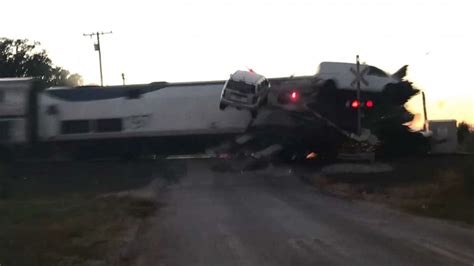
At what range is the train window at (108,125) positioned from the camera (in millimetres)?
36656

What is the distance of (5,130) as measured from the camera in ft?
116

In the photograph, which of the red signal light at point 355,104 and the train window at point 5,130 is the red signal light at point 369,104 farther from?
the train window at point 5,130

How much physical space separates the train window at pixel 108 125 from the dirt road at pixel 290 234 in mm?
15092

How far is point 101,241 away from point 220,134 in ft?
78.7

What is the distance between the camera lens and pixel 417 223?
1416 centimetres

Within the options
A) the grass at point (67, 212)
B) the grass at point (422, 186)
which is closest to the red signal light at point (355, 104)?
the grass at point (422, 186)

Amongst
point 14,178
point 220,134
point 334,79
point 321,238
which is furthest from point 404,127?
point 321,238

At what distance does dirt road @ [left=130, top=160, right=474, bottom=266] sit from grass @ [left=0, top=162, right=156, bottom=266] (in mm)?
804

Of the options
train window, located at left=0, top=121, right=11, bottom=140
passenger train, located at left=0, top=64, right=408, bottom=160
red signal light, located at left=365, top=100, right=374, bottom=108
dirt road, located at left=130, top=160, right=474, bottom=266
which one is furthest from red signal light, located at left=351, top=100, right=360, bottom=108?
train window, located at left=0, top=121, right=11, bottom=140

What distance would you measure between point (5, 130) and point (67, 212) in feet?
66.6

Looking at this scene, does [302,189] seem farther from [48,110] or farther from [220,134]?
[48,110]

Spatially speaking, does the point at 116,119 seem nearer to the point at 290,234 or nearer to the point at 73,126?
the point at 73,126

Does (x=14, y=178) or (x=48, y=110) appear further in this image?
(x=48, y=110)

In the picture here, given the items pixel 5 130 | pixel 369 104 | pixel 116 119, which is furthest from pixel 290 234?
pixel 5 130
